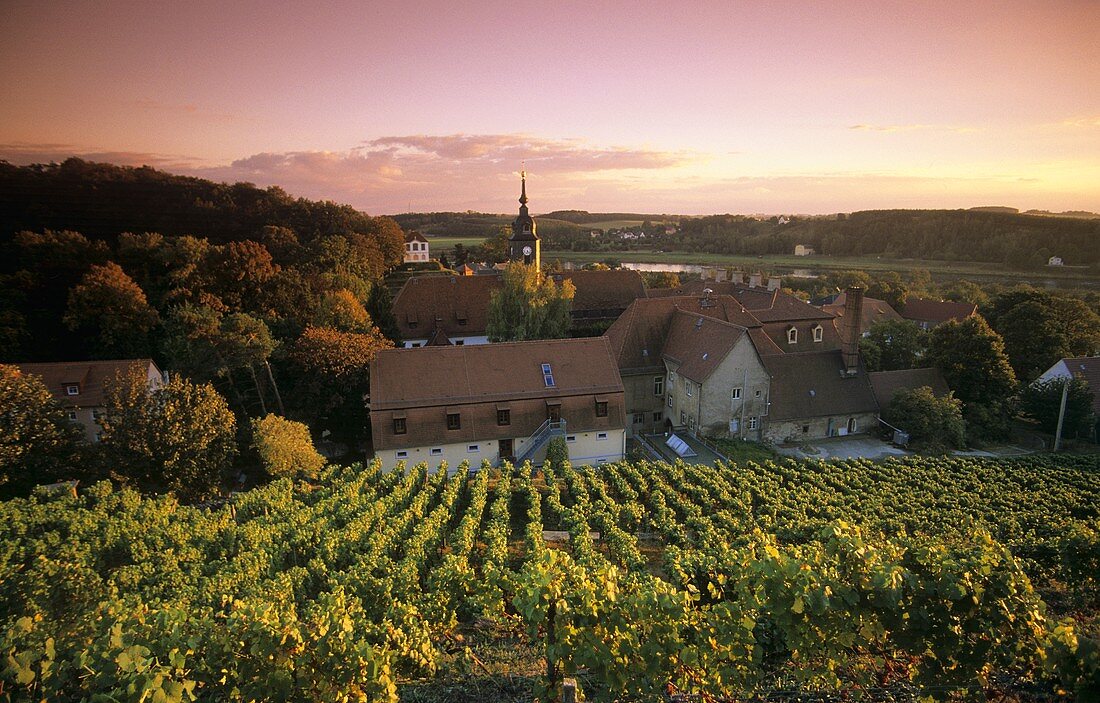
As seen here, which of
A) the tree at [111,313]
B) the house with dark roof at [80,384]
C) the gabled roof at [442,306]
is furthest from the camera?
the gabled roof at [442,306]

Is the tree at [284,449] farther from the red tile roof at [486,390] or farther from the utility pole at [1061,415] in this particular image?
the utility pole at [1061,415]

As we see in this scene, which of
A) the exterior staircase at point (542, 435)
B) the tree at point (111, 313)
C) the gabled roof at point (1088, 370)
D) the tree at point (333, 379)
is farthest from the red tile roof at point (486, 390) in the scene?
the gabled roof at point (1088, 370)

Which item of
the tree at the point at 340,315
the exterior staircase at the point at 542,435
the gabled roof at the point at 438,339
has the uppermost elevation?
the tree at the point at 340,315

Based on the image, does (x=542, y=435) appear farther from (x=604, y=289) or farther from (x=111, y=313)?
(x=111, y=313)

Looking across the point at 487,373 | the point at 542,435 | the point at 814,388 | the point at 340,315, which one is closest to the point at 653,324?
the point at 814,388

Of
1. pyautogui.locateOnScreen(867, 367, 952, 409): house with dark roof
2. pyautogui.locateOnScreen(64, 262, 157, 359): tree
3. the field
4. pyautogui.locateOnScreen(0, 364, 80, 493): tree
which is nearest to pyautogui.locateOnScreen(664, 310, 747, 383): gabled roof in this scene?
pyautogui.locateOnScreen(867, 367, 952, 409): house with dark roof

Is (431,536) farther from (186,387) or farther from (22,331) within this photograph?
(22,331)
